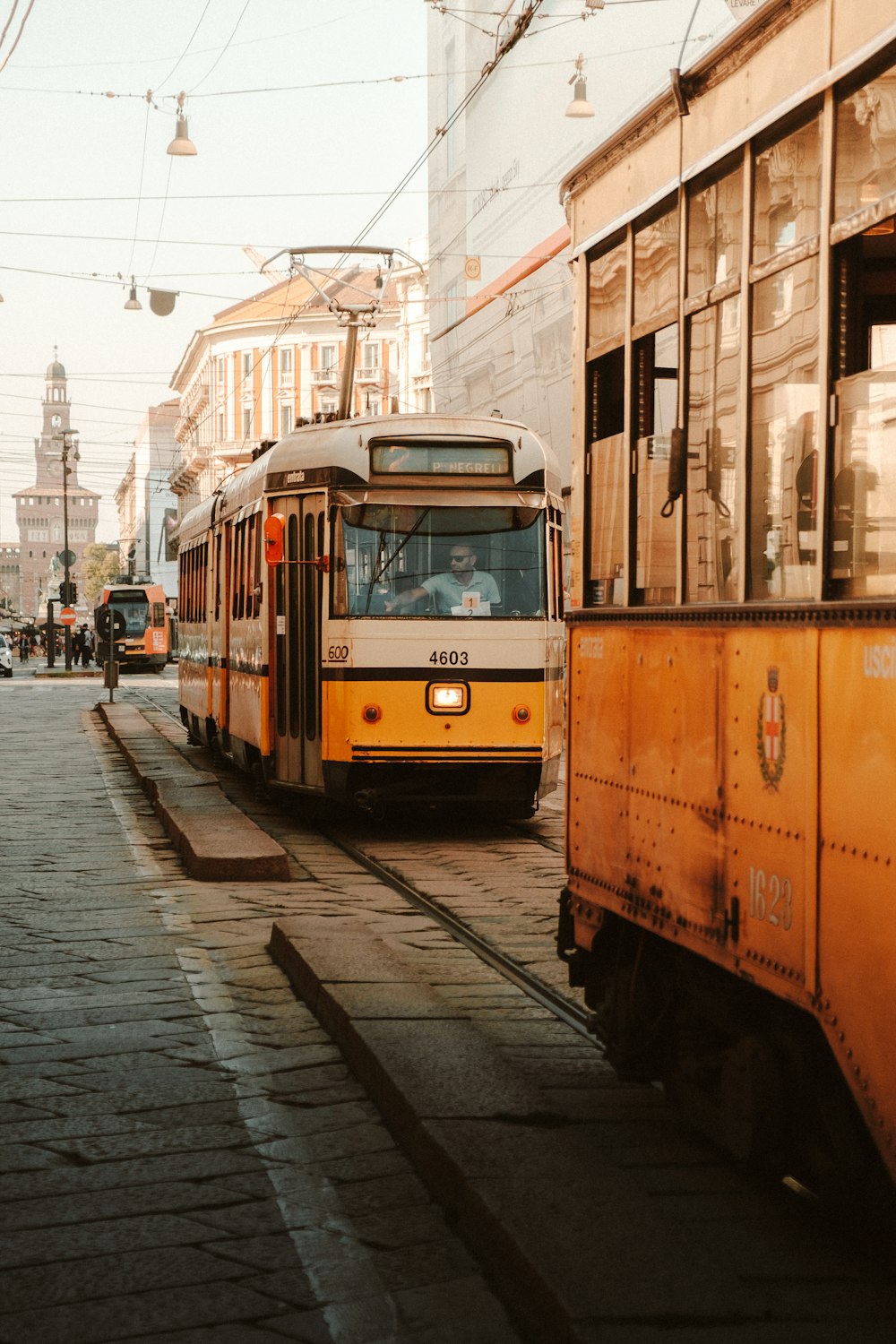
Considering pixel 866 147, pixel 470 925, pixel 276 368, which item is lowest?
pixel 470 925

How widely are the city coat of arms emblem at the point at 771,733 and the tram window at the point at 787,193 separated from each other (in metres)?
0.83

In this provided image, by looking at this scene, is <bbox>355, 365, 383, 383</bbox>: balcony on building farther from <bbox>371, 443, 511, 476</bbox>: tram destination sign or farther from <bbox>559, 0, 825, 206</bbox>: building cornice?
<bbox>559, 0, 825, 206</bbox>: building cornice

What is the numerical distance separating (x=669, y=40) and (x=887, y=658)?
18.4 meters

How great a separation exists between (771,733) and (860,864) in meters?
0.49

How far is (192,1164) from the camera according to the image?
14.5 feet

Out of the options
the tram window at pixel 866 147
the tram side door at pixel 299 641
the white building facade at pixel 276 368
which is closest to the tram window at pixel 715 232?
the tram window at pixel 866 147

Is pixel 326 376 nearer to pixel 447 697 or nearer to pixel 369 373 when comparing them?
pixel 369 373

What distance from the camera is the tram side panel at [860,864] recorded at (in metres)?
2.90

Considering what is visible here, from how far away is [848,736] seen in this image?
3.05 metres

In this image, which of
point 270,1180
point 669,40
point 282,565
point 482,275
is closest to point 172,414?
point 482,275

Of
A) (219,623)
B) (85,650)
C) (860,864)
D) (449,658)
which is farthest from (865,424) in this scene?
(85,650)

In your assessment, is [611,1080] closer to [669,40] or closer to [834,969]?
[834,969]

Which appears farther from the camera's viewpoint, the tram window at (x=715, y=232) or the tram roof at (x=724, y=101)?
the tram window at (x=715, y=232)

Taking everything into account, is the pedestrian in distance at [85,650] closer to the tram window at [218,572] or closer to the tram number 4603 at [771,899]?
the tram window at [218,572]
